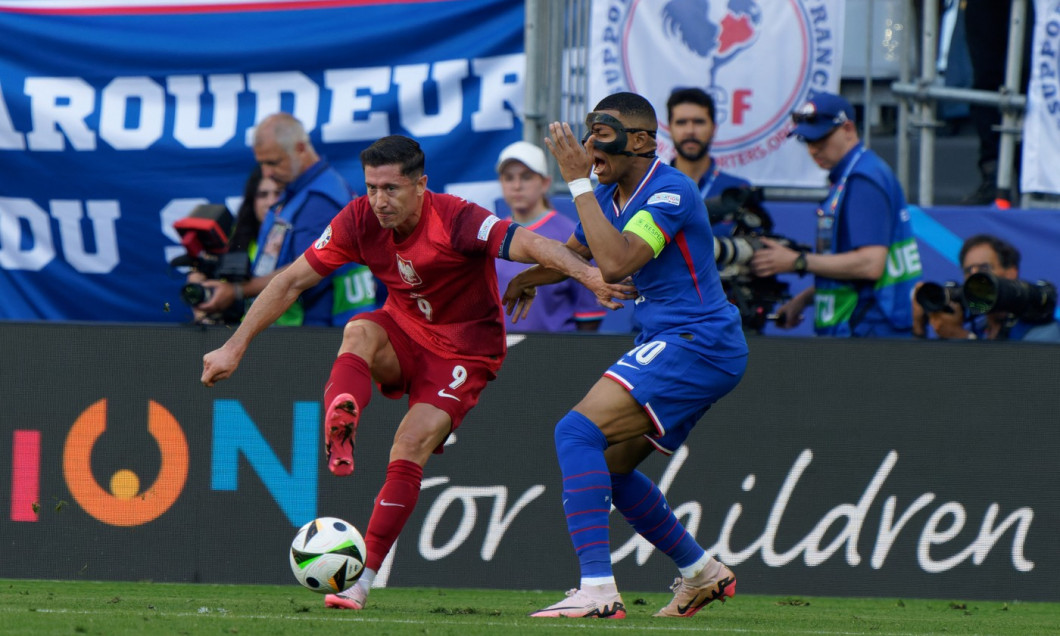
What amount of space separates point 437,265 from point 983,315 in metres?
3.67

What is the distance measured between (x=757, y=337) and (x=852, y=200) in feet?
2.86

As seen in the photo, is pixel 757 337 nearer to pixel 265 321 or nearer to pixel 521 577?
pixel 521 577

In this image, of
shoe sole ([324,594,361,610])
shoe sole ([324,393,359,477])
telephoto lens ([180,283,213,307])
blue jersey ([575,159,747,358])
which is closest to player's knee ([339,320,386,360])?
shoe sole ([324,393,359,477])

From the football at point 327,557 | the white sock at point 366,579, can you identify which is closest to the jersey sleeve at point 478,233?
the football at point 327,557

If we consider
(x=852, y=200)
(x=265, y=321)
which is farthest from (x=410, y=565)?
(x=852, y=200)

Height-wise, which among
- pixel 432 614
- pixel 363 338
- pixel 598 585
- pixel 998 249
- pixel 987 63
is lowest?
pixel 432 614

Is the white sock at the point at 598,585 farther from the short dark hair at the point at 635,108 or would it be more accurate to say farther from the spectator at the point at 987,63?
the spectator at the point at 987,63

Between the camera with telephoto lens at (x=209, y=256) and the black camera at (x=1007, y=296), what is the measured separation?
3856 millimetres

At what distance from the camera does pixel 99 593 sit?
7305 mm

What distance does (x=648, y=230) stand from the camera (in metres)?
5.87

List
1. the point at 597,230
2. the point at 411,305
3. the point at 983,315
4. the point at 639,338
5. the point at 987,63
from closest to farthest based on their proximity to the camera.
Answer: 1. the point at 597,230
2. the point at 639,338
3. the point at 411,305
4. the point at 983,315
5. the point at 987,63

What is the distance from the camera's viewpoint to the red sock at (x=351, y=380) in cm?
614

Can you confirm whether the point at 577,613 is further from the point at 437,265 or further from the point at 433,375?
the point at 437,265

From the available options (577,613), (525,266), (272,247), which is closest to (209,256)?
(272,247)
